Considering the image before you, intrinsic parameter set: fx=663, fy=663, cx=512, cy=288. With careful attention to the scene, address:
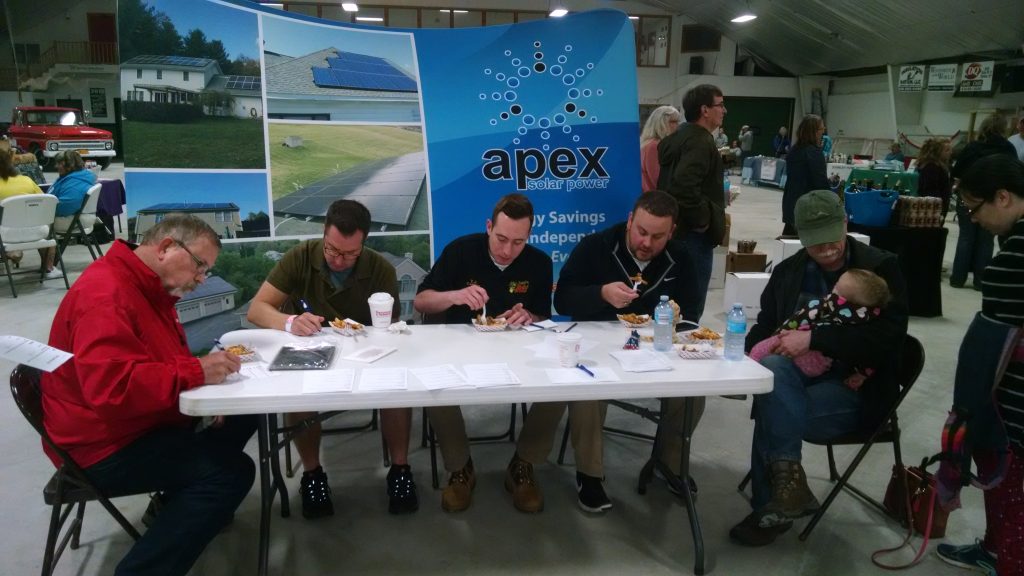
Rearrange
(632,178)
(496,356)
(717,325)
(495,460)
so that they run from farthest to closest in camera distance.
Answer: (717,325)
(632,178)
(495,460)
(496,356)

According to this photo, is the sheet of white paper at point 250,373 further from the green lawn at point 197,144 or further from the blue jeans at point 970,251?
the blue jeans at point 970,251

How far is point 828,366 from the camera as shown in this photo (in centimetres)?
246

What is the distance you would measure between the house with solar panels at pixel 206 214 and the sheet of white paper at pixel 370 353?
4.53 ft

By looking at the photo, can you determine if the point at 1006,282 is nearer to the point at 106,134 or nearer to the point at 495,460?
the point at 495,460

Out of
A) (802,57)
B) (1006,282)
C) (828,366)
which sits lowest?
(828,366)

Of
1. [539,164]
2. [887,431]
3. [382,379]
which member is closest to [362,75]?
[539,164]

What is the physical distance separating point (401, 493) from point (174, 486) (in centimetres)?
91

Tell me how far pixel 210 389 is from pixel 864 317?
2168 millimetres

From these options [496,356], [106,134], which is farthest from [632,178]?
[106,134]

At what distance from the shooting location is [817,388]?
2.45m

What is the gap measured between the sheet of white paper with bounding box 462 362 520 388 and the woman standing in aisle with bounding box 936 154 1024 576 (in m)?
1.41

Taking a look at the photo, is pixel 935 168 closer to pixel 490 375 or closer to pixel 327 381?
pixel 490 375

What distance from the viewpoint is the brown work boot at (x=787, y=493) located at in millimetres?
2266

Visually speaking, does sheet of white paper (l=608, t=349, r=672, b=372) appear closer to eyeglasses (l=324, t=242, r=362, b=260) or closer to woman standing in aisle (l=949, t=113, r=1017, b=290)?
eyeglasses (l=324, t=242, r=362, b=260)
